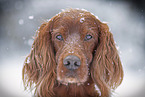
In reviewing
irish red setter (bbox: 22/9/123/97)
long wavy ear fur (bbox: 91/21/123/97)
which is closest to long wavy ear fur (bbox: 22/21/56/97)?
irish red setter (bbox: 22/9/123/97)

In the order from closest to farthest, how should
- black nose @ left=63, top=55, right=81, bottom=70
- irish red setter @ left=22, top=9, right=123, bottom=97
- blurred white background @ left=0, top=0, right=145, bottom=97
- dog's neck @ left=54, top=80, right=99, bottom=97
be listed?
1. black nose @ left=63, top=55, right=81, bottom=70
2. irish red setter @ left=22, top=9, right=123, bottom=97
3. dog's neck @ left=54, top=80, right=99, bottom=97
4. blurred white background @ left=0, top=0, right=145, bottom=97

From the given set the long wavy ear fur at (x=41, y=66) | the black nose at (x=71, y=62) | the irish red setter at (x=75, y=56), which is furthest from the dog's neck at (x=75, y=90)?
the black nose at (x=71, y=62)

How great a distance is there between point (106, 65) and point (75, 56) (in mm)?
927

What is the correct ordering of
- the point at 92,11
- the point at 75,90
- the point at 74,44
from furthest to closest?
the point at 92,11
the point at 75,90
the point at 74,44

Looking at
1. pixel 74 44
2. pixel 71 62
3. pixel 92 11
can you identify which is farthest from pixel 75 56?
pixel 92 11

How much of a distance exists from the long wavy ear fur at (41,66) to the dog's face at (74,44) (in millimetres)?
184

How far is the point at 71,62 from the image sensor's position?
9.54 ft

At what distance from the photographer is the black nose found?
290 cm

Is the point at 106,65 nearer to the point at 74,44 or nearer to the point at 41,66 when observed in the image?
the point at 74,44

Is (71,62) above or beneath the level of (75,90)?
above

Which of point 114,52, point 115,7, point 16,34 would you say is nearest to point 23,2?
point 16,34

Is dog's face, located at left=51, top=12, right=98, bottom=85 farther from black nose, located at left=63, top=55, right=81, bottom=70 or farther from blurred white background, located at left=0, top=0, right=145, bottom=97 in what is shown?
blurred white background, located at left=0, top=0, right=145, bottom=97

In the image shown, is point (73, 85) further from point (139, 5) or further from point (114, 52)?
point (139, 5)

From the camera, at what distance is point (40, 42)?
3707 mm
